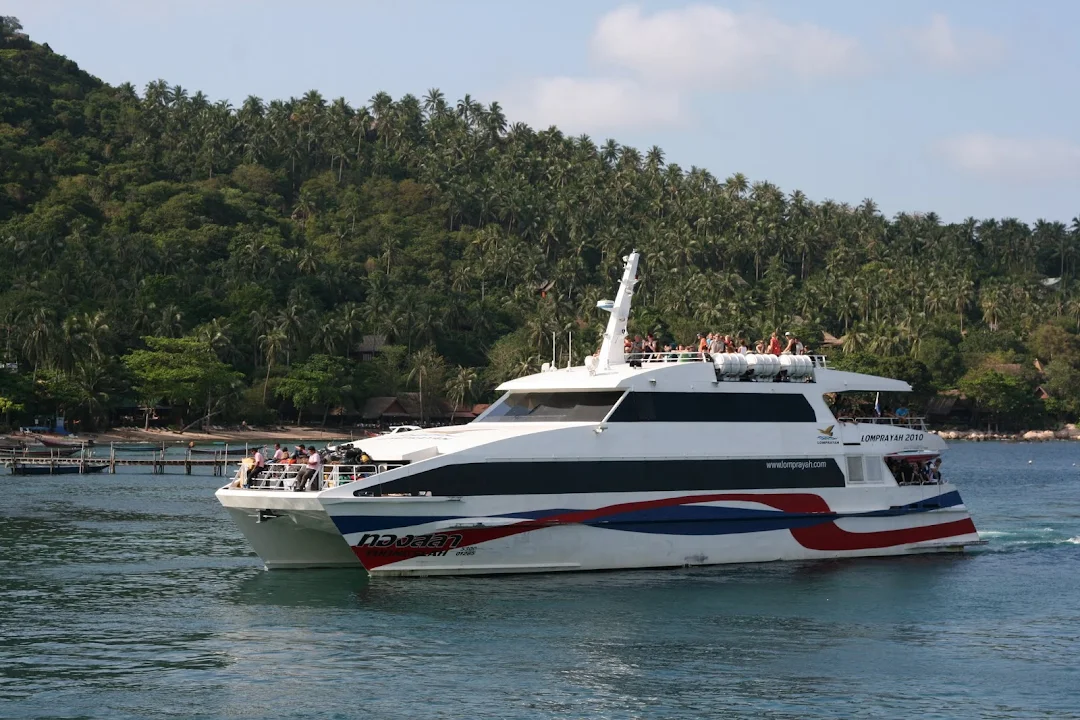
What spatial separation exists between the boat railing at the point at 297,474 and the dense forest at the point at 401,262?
67.2 m

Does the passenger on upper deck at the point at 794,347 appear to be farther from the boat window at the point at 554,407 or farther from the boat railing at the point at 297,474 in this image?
the boat railing at the point at 297,474

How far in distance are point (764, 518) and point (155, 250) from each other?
10427cm

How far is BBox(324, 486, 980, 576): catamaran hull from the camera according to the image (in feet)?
77.5

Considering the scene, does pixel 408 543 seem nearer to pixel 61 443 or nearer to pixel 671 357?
pixel 671 357

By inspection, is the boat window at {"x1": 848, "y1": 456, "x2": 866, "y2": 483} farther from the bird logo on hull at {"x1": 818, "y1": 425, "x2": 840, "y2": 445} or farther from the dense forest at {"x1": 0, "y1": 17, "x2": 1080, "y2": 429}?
the dense forest at {"x1": 0, "y1": 17, "x2": 1080, "y2": 429}

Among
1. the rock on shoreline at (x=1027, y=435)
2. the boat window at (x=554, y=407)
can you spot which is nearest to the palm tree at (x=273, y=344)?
the rock on shoreline at (x=1027, y=435)

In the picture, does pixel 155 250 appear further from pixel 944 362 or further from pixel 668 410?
pixel 668 410

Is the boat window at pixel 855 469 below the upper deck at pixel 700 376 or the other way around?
below

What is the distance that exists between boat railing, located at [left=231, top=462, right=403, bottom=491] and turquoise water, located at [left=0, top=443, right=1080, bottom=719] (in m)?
1.95

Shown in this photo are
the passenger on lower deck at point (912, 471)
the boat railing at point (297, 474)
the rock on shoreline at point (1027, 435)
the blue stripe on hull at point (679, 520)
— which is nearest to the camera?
the blue stripe on hull at point (679, 520)

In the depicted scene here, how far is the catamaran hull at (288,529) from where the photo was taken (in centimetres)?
2345

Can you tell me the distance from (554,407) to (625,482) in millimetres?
2225

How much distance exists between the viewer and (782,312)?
134m

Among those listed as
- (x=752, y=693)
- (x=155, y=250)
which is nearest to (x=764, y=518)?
(x=752, y=693)
